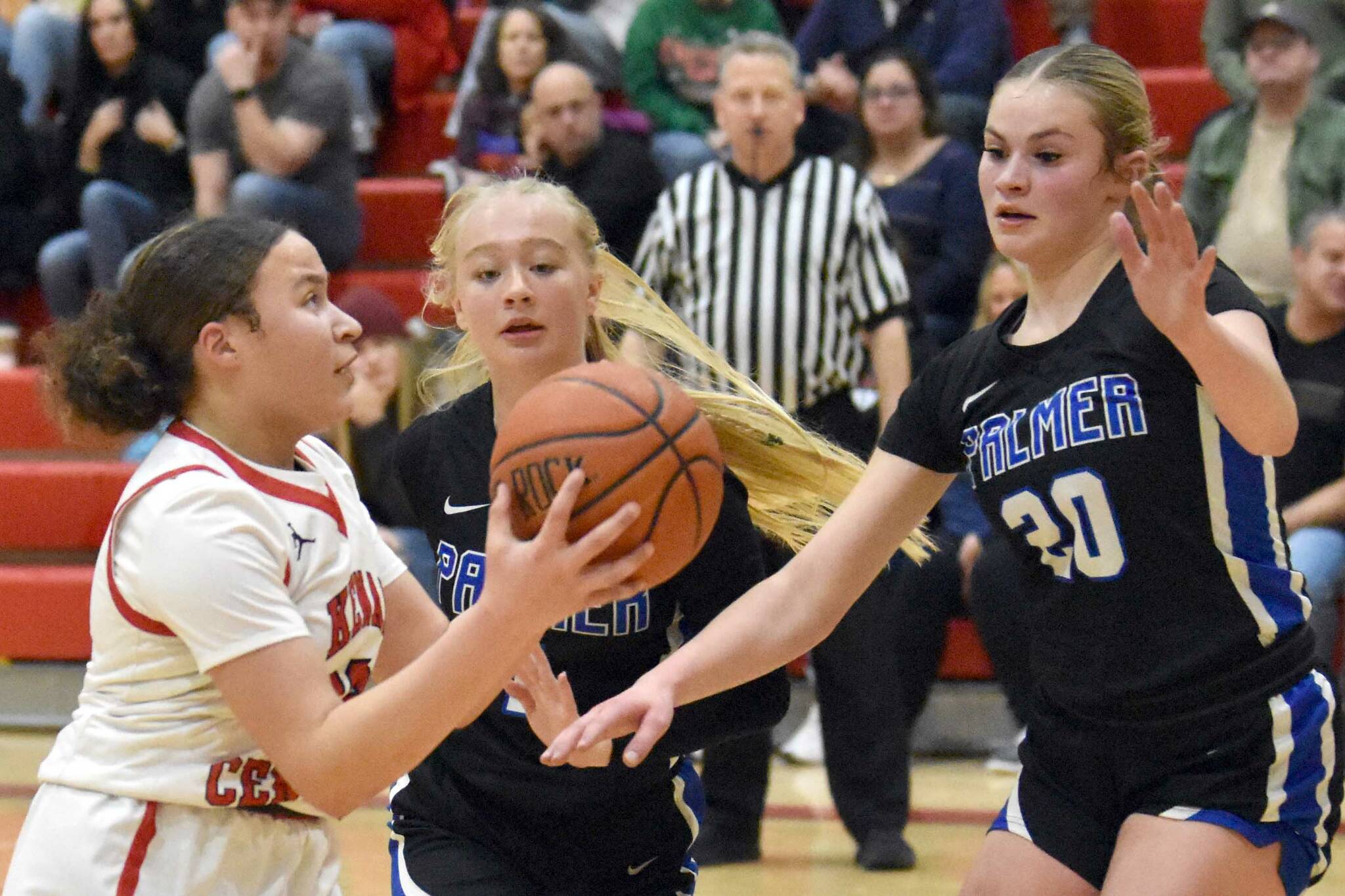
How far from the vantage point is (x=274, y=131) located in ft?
23.0

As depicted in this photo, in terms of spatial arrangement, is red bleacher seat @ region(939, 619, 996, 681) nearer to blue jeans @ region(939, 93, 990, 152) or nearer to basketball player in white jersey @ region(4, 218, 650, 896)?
blue jeans @ region(939, 93, 990, 152)

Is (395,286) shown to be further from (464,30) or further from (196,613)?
(196,613)

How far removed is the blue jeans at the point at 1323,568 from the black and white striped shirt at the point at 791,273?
4.78ft

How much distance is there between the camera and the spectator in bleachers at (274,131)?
22.8ft

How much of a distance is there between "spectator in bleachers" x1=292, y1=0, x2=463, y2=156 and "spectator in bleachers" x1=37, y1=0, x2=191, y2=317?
2.62 feet

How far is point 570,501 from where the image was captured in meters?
2.04

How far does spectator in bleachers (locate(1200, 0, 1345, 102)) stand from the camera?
6.41m

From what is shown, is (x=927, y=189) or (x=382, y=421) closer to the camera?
(x=382, y=421)

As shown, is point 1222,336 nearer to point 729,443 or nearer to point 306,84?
point 729,443

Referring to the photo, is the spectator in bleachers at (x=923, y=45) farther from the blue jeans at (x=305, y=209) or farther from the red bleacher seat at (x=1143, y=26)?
the blue jeans at (x=305, y=209)

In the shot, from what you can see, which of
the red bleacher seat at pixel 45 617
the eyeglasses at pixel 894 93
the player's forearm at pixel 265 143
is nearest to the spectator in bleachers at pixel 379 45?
the player's forearm at pixel 265 143

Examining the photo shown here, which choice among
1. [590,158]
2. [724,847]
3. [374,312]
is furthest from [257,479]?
[590,158]

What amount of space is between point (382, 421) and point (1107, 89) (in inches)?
155

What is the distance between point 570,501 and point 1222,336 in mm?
864
